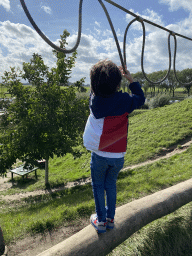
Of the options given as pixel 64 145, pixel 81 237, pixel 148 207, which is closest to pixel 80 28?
pixel 81 237

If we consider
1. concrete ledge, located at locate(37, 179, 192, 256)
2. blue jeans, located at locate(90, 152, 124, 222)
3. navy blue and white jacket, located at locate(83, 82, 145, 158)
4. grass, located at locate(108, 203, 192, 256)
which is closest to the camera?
concrete ledge, located at locate(37, 179, 192, 256)

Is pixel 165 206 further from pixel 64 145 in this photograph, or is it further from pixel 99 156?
pixel 64 145

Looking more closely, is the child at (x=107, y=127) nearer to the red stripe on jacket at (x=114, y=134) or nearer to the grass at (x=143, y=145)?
the red stripe on jacket at (x=114, y=134)

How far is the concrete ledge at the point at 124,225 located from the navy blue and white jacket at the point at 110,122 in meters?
0.84

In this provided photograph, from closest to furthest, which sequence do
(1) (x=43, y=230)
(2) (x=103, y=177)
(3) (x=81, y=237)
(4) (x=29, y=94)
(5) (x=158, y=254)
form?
(3) (x=81, y=237), (2) (x=103, y=177), (5) (x=158, y=254), (1) (x=43, y=230), (4) (x=29, y=94)

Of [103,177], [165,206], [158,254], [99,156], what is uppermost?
[99,156]

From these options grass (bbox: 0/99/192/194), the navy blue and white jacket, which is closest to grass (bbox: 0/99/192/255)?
grass (bbox: 0/99/192/194)

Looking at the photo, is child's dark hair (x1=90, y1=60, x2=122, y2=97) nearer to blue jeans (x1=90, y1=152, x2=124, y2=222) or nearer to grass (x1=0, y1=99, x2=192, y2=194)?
blue jeans (x1=90, y1=152, x2=124, y2=222)

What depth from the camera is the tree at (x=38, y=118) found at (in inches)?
301

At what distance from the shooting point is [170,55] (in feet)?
11.0

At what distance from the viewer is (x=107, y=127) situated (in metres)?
2.09

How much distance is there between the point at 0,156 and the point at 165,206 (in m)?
7.03

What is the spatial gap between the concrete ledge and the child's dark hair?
4.87ft

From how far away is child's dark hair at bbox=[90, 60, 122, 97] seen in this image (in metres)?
1.96
